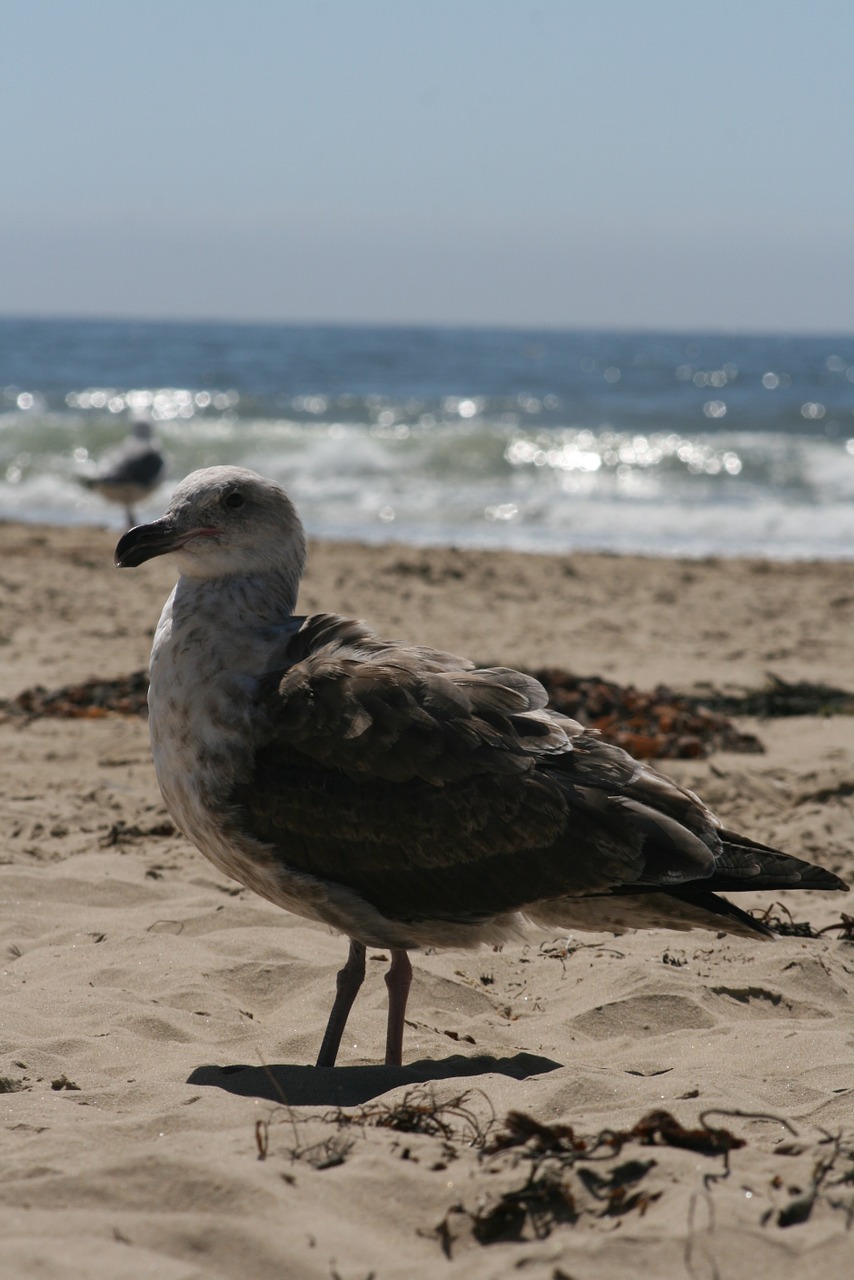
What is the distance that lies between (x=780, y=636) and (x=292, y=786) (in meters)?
7.42

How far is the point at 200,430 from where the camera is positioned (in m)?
27.5

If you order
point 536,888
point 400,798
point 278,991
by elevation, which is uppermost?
point 400,798

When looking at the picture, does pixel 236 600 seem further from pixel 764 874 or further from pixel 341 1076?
pixel 764 874

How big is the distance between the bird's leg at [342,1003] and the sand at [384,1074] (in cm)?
7

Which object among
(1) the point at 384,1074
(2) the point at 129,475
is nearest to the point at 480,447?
(2) the point at 129,475

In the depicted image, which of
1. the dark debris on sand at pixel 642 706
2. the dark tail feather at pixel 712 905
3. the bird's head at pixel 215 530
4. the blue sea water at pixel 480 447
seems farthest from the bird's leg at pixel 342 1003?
the blue sea water at pixel 480 447

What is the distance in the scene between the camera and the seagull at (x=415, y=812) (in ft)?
12.6

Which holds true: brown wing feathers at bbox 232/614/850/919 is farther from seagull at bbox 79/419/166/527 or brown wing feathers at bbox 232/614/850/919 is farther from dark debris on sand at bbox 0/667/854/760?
seagull at bbox 79/419/166/527

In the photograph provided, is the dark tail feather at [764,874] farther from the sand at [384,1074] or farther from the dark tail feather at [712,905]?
the sand at [384,1074]

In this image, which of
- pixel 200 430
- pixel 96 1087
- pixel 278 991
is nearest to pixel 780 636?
pixel 278 991

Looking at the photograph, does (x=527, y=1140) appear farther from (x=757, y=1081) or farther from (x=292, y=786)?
(x=292, y=786)

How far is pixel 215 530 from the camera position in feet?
14.1

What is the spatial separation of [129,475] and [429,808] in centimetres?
1410

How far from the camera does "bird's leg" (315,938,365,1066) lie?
3.84 m
